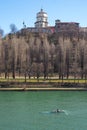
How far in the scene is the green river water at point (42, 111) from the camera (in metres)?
35.2

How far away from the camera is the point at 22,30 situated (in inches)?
4727

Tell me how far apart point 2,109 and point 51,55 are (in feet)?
129

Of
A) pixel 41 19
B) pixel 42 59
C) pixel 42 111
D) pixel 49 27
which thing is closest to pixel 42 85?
pixel 42 59

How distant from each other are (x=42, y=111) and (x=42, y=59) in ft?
131

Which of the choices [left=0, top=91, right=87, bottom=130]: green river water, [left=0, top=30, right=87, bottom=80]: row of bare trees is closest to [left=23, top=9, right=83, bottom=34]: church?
[left=0, top=30, right=87, bottom=80]: row of bare trees

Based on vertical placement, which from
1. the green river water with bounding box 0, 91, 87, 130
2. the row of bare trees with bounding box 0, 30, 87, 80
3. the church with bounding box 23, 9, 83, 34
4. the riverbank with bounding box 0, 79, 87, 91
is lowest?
the green river water with bounding box 0, 91, 87, 130

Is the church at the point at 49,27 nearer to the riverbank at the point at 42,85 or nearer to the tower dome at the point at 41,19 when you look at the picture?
the tower dome at the point at 41,19

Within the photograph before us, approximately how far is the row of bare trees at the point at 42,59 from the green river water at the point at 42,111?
54.5 feet

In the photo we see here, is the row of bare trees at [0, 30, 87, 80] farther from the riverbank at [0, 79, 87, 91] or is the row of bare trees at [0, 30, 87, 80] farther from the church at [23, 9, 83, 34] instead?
the church at [23, 9, 83, 34]

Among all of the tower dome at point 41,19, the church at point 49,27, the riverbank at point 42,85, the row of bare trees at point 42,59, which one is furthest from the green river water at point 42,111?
the tower dome at point 41,19

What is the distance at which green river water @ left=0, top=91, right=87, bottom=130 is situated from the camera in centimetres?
3517

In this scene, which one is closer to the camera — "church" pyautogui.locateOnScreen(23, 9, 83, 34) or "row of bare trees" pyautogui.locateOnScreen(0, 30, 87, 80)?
"row of bare trees" pyautogui.locateOnScreen(0, 30, 87, 80)

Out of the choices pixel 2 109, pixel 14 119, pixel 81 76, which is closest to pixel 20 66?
pixel 81 76

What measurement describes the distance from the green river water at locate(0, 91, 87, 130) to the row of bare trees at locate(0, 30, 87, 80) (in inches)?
653
